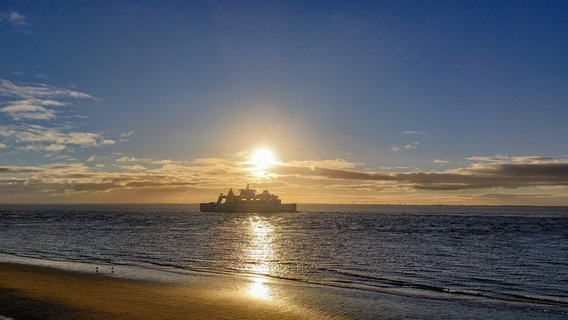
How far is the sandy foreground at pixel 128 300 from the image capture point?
581 inches

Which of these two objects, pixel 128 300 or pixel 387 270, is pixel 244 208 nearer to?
pixel 387 270

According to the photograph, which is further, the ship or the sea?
the ship

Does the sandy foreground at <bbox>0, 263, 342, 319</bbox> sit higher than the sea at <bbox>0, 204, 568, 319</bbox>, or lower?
higher

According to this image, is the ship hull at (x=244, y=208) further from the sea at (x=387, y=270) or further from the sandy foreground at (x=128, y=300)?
the sandy foreground at (x=128, y=300)

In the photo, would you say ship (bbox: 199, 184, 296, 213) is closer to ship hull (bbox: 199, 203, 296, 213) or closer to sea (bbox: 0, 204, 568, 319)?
ship hull (bbox: 199, 203, 296, 213)

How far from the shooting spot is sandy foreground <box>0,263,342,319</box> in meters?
14.8

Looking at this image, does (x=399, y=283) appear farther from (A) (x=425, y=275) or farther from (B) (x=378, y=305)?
(B) (x=378, y=305)

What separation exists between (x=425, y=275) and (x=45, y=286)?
20.2 meters

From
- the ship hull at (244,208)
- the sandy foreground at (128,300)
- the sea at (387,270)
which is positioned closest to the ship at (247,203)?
the ship hull at (244,208)

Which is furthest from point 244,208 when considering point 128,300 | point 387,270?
point 128,300

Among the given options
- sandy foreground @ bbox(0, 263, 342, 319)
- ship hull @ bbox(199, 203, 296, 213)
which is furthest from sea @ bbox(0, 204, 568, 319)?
ship hull @ bbox(199, 203, 296, 213)

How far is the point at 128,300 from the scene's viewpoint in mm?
16969

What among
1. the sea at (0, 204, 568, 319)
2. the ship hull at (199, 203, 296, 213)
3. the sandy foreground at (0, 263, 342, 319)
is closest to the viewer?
the sandy foreground at (0, 263, 342, 319)

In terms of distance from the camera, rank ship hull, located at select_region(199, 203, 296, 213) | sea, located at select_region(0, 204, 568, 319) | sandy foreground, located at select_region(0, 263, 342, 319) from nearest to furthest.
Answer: sandy foreground, located at select_region(0, 263, 342, 319) → sea, located at select_region(0, 204, 568, 319) → ship hull, located at select_region(199, 203, 296, 213)
